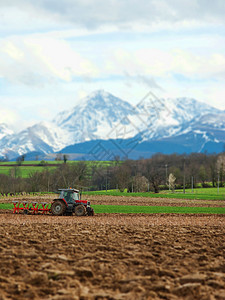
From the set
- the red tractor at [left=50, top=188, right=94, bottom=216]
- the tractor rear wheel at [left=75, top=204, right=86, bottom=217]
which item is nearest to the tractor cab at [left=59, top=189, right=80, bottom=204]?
the red tractor at [left=50, top=188, right=94, bottom=216]

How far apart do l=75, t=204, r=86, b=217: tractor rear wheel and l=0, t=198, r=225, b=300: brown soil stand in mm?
14435

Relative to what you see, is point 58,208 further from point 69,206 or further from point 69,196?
point 69,196

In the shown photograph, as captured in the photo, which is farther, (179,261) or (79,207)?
(79,207)

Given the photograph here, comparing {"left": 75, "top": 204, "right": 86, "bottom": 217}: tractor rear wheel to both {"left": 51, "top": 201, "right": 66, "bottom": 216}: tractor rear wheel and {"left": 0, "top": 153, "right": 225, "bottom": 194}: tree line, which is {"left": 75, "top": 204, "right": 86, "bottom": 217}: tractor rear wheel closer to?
{"left": 51, "top": 201, "right": 66, "bottom": 216}: tractor rear wheel

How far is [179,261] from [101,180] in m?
146

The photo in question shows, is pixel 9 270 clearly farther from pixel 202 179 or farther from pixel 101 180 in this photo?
pixel 202 179

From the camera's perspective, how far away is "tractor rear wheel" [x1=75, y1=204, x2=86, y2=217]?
1533 inches

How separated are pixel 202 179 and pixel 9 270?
536 ft

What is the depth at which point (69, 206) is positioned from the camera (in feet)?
130

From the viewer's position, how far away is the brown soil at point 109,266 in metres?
13.3

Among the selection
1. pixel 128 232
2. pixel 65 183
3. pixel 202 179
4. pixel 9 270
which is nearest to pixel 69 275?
pixel 9 270

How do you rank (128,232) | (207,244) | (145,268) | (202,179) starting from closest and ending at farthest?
(145,268), (207,244), (128,232), (202,179)

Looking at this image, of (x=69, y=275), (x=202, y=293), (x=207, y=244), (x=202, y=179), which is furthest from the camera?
(x=202, y=179)

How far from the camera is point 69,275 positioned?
48.4 ft
